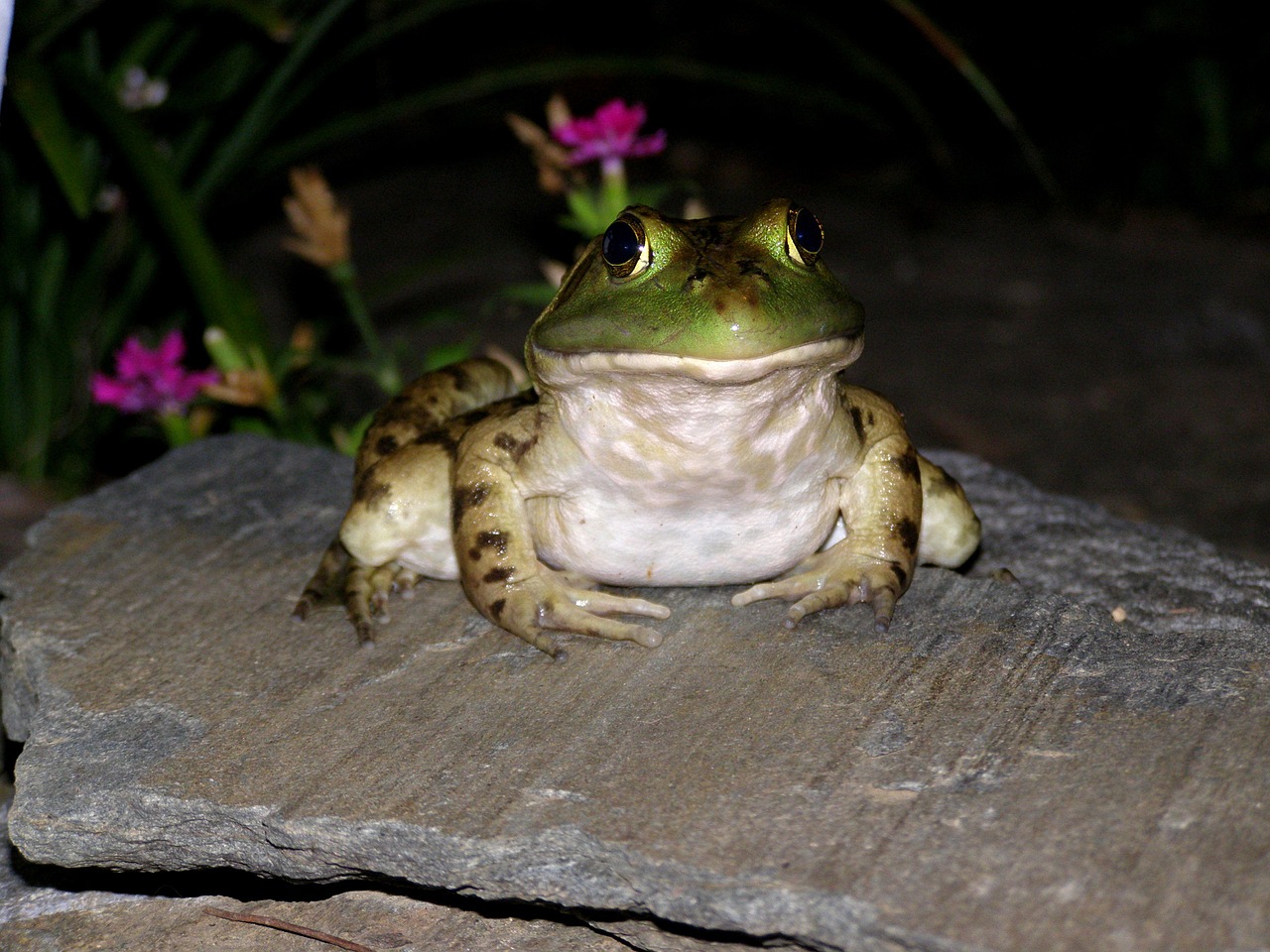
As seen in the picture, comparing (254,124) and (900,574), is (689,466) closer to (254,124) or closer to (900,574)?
(900,574)

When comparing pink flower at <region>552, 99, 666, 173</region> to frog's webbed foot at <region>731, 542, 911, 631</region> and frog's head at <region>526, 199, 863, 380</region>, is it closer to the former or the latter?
frog's head at <region>526, 199, 863, 380</region>

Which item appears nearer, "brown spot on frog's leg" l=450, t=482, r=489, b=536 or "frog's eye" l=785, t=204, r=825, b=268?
"frog's eye" l=785, t=204, r=825, b=268

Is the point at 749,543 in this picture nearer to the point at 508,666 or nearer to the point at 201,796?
the point at 508,666

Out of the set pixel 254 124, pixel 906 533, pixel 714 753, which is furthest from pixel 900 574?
pixel 254 124

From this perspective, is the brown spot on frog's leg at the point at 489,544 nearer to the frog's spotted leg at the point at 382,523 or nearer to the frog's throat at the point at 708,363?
the frog's spotted leg at the point at 382,523

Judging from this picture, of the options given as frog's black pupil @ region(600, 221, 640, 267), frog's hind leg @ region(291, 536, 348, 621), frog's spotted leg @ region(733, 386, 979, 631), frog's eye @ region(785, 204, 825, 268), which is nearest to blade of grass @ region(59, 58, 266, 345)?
frog's hind leg @ region(291, 536, 348, 621)

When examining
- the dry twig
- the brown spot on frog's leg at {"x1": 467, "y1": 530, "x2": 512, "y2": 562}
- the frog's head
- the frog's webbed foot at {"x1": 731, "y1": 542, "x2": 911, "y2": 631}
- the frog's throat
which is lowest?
the dry twig

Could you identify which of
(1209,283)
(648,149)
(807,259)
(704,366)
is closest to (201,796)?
(704,366)
